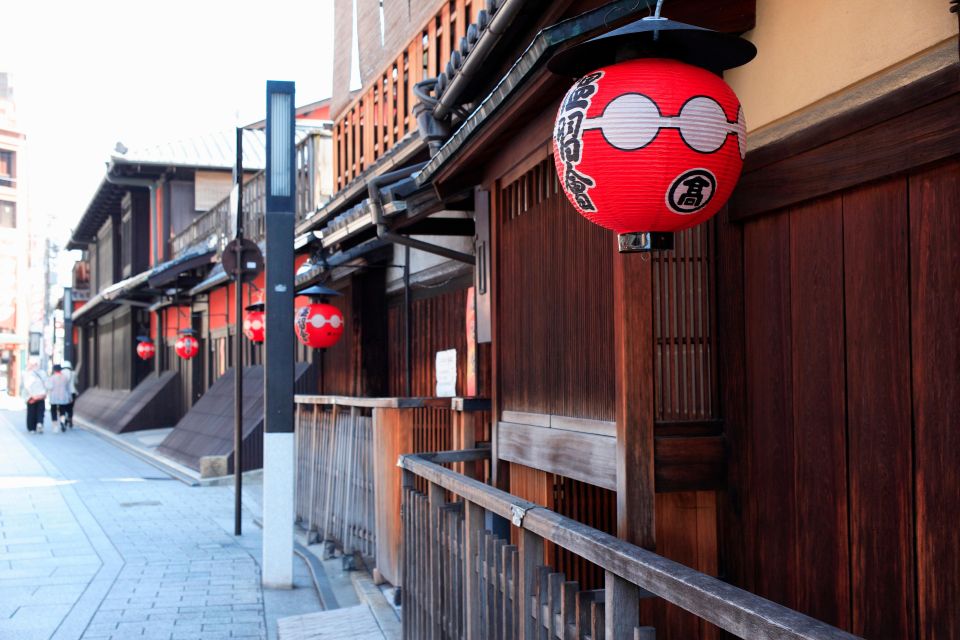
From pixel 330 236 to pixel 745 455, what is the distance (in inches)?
364

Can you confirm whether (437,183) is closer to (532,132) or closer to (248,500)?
(532,132)

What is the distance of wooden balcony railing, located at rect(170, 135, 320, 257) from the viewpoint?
17391mm

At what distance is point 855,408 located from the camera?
391cm

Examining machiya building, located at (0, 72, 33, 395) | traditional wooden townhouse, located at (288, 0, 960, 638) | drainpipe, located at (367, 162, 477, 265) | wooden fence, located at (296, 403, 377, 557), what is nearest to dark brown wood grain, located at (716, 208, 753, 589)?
traditional wooden townhouse, located at (288, 0, 960, 638)

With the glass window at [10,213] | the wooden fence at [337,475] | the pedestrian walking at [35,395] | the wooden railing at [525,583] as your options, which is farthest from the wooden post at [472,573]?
the glass window at [10,213]

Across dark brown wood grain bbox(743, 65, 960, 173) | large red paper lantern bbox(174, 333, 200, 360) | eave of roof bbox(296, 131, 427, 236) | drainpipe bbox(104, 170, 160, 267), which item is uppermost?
drainpipe bbox(104, 170, 160, 267)

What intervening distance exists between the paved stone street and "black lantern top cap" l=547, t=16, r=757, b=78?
Answer: 5.65 metres

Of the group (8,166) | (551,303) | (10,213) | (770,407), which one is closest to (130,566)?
(551,303)

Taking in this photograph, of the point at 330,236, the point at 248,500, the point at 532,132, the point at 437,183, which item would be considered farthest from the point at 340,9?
the point at 532,132

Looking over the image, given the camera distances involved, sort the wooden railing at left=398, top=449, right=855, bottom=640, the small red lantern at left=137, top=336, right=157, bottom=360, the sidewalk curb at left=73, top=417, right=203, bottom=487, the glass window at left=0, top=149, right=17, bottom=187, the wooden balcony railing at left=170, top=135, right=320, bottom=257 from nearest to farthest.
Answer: the wooden railing at left=398, top=449, right=855, bottom=640 → the wooden balcony railing at left=170, top=135, right=320, bottom=257 → the sidewalk curb at left=73, top=417, right=203, bottom=487 → the small red lantern at left=137, top=336, right=157, bottom=360 → the glass window at left=0, top=149, right=17, bottom=187

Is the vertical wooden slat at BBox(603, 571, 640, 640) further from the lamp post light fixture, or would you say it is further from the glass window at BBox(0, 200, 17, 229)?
the glass window at BBox(0, 200, 17, 229)

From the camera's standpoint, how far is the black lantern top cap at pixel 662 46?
359 centimetres

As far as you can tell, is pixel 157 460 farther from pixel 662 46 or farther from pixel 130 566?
pixel 662 46

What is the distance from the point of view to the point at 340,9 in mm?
16766
